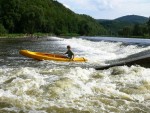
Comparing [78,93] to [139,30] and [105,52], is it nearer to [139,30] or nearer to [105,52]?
[105,52]

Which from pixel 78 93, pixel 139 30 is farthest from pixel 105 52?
pixel 139 30

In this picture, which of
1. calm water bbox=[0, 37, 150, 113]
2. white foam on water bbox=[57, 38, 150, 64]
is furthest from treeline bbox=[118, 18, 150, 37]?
calm water bbox=[0, 37, 150, 113]

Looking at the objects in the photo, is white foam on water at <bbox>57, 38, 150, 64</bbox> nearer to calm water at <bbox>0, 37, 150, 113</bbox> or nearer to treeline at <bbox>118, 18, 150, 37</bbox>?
calm water at <bbox>0, 37, 150, 113</bbox>

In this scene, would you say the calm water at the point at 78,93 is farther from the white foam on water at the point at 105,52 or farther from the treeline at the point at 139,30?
the treeline at the point at 139,30

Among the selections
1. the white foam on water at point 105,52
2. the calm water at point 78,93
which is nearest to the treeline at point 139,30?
the white foam on water at point 105,52

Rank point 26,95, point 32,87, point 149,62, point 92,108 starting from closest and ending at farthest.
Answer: point 92,108, point 26,95, point 32,87, point 149,62

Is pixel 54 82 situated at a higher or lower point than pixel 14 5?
lower

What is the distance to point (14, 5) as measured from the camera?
13350cm

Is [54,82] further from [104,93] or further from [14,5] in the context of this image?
[14,5]

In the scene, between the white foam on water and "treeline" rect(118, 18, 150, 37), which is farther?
"treeline" rect(118, 18, 150, 37)

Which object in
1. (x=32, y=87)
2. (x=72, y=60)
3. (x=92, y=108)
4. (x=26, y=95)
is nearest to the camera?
(x=92, y=108)

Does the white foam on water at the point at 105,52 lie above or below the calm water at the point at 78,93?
below

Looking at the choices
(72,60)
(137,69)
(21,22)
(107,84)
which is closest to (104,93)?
(107,84)

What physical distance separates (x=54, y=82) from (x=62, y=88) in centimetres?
118
